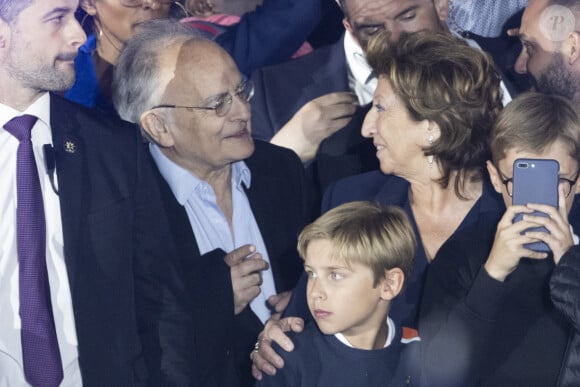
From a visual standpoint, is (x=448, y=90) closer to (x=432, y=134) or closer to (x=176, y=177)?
(x=432, y=134)

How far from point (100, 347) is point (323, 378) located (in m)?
0.55

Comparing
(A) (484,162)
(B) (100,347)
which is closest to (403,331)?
(A) (484,162)

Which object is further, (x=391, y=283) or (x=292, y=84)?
(x=292, y=84)

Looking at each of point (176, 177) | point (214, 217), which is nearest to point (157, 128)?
point (176, 177)

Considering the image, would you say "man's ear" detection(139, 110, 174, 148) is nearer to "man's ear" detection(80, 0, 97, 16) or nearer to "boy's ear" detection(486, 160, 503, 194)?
"man's ear" detection(80, 0, 97, 16)

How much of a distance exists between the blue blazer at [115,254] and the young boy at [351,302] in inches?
13.7

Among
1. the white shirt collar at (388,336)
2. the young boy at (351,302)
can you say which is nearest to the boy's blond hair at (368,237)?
the young boy at (351,302)

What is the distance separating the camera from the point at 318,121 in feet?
11.1

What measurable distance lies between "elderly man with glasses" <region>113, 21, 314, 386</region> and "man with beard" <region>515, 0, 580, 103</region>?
2.71ft

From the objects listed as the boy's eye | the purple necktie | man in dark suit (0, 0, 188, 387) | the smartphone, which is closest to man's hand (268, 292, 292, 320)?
man in dark suit (0, 0, 188, 387)

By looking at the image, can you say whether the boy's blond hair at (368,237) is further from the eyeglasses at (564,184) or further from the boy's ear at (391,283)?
the eyeglasses at (564,184)

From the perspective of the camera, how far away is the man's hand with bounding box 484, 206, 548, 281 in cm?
240

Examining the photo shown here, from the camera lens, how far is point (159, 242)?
2.80 metres

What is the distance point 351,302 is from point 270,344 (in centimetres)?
22
